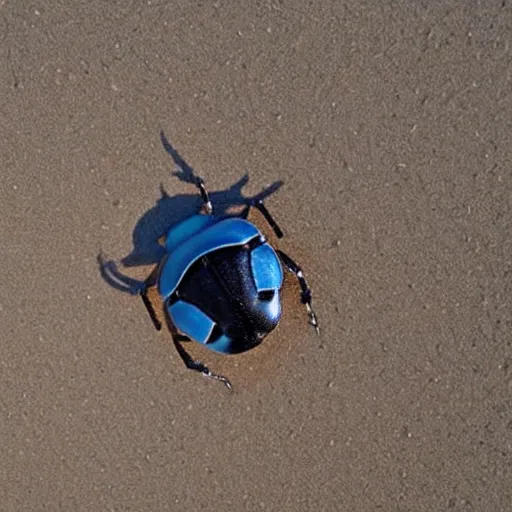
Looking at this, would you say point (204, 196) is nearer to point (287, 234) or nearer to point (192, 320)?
point (287, 234)

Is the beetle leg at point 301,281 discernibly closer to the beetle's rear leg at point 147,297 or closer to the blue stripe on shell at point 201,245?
the blue stripe on shell at point 201,245

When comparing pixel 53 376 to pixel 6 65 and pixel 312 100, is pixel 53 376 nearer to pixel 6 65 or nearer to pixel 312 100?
pixel 6 65

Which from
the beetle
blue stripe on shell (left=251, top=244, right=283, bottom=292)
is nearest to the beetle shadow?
the beetle

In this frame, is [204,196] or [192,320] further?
[204,196]

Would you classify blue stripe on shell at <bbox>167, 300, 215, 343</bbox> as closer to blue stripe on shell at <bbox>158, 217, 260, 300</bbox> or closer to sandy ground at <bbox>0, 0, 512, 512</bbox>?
blue stripe on shell at <bbox>158, 217, 260, 300</bbox>

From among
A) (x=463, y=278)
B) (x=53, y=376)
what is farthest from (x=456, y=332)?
(x=53, y=376)

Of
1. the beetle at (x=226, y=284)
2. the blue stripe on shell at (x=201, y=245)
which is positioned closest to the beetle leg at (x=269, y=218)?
the beetle at (x=226, y=284)

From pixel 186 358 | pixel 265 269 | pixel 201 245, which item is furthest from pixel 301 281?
pixel 186 358
